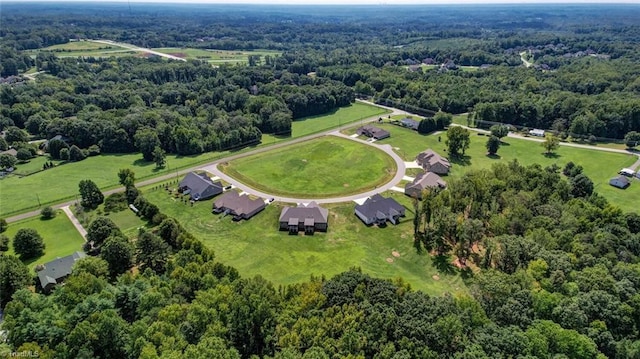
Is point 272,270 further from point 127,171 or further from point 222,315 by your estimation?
point 127,171

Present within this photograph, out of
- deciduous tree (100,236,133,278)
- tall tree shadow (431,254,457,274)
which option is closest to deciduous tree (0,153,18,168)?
deciduous tree (100,236,133,278)

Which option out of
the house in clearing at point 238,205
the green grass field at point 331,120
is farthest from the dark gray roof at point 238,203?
the green grass field at point 331,120

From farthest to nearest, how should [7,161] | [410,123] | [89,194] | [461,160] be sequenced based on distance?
[410,123]
[461,160]
[7,161]
[89,194]

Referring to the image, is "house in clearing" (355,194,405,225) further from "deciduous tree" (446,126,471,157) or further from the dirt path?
the dirt path

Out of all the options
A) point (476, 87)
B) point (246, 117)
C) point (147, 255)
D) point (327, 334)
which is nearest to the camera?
point (327, 334)

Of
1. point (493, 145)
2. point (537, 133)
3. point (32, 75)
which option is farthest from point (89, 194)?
point (32, 75)

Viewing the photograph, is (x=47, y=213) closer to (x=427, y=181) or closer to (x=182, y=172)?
(x=182, y=172)

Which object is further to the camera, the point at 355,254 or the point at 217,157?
the point at 217,157

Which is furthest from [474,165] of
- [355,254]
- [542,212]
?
[355,254]
